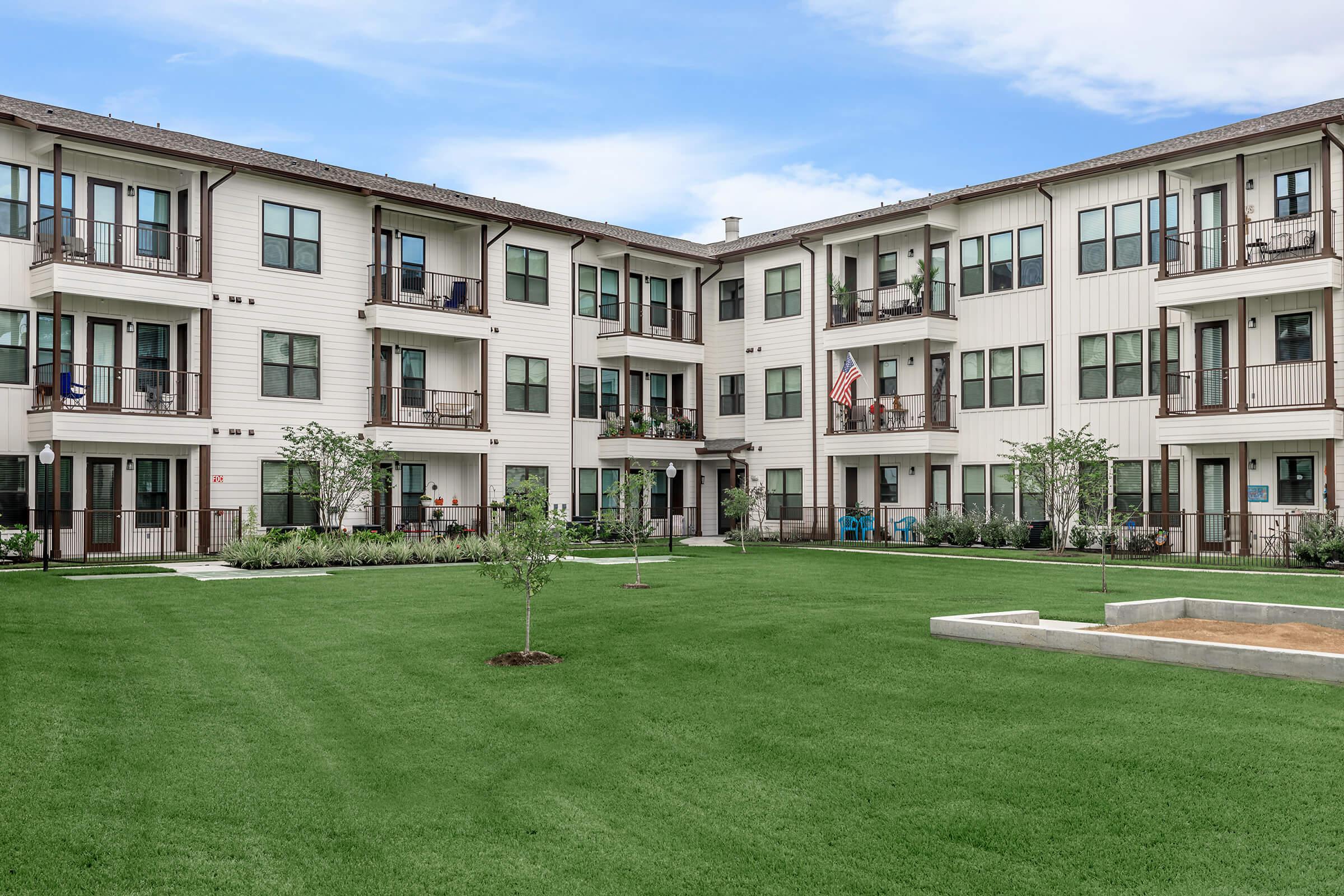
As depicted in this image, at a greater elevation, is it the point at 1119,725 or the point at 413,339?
the point at 413,339

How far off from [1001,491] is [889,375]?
18.5 feet

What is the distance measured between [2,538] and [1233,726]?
24.5 metres

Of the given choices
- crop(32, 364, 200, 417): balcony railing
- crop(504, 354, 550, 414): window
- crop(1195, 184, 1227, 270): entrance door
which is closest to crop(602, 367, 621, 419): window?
crop(504, 354, 550, 414): window

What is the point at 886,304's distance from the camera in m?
35.9

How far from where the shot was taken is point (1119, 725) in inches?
328

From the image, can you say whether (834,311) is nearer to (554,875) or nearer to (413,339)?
(413,339)

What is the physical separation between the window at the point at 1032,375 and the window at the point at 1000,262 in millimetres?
2110

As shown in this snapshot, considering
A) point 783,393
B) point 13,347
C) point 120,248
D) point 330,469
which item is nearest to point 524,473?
point 330,469

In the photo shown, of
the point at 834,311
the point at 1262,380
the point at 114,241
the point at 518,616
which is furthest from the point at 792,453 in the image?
the point at 518,616

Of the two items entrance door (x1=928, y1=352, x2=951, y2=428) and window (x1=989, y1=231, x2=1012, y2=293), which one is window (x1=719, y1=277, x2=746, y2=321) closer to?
entrance door (x1=928, y1=352, x2=951, y2=428)

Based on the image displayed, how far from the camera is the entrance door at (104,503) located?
2662 cm

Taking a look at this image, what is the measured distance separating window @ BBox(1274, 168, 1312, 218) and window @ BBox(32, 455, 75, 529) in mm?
29816

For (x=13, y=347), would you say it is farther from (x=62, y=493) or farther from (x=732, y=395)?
(x=732, y=395)

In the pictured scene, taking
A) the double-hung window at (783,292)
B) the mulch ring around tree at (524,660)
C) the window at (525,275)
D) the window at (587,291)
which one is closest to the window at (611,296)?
the window at (587,291)
